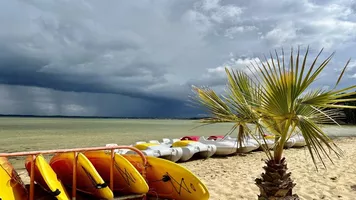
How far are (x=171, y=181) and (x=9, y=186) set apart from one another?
86.4 inches

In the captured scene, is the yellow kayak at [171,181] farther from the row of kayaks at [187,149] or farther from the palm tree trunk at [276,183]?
the row of kayaks at [187,149]

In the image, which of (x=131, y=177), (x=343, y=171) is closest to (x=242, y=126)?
(x=131, y=177)

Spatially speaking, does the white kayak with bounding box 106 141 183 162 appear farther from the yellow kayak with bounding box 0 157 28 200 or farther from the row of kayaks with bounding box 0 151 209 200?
the yellow kayak with bounding box 0 157 28 200

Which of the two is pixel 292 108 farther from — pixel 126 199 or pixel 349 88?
pixel 126 199

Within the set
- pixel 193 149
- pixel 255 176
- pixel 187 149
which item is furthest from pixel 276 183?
pixel 193 149

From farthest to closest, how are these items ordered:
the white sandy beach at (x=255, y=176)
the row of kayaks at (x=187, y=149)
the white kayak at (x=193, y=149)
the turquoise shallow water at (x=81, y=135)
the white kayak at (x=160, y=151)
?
the turquoise shallow water at (x=81, y=135), the white kayak at (x=193, y=149), the row of kayaks at (x=187, y=149), the white kayak at (x=160, y=151), the white sandy beach at (x=255, y=176)

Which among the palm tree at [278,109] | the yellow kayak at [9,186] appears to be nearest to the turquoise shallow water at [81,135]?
the palm tree at [278,109]

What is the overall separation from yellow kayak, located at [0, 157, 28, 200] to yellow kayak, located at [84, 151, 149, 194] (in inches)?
43.5

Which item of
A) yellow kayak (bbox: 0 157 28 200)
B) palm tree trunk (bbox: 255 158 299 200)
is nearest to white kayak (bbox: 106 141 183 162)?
yellow kayak (bbox: 0 157 28 200)

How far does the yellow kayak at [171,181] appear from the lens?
14.8 ft

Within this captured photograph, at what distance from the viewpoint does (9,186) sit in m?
3.96

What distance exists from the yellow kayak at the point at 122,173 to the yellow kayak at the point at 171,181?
35 centimetres

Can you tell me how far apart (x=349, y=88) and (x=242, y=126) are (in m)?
1.42

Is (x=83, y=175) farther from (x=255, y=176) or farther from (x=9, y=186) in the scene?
(x=255, y=176)
